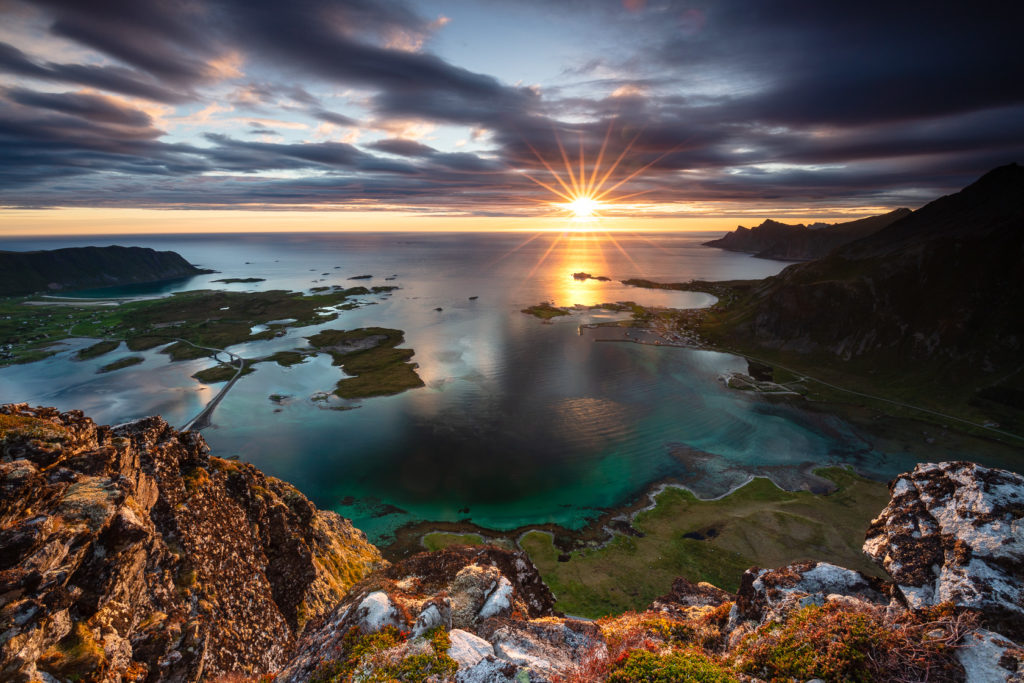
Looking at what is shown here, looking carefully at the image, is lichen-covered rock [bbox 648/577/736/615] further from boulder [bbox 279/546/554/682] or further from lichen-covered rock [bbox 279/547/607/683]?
lichen-covered rock [bbox 279/547/607/683]

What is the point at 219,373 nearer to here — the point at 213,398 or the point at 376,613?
the point at 213,398

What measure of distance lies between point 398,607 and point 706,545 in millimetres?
38808

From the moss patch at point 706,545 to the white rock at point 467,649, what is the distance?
2541 cm

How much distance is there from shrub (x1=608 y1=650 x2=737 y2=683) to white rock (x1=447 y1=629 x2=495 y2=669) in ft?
14.2

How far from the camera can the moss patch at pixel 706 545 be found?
3744 centimetres

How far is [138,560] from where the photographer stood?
14.9 meters

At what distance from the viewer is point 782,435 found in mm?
67875

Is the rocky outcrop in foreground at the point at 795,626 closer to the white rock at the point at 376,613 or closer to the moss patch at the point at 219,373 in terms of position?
the white rock at the point at 376,613

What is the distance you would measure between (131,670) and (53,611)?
3319 mm

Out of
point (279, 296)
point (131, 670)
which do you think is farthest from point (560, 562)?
point (279, 296)

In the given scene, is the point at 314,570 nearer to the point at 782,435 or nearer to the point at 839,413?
the point at 782,435

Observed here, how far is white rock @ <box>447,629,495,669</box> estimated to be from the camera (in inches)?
496

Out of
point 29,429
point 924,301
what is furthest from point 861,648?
point 924,301

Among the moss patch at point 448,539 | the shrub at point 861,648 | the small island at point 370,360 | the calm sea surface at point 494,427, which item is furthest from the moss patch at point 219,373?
the shrub at point 861,648
